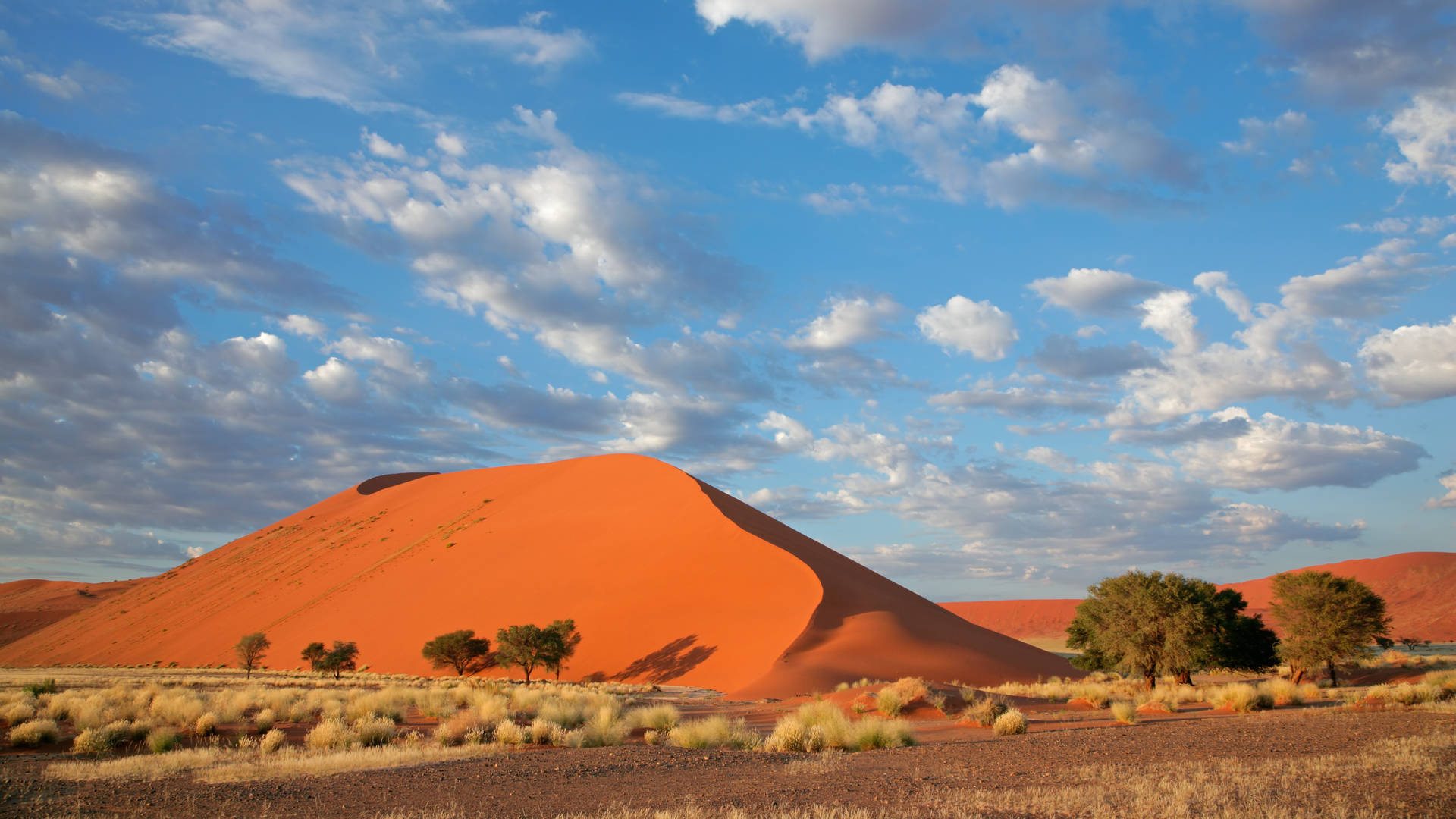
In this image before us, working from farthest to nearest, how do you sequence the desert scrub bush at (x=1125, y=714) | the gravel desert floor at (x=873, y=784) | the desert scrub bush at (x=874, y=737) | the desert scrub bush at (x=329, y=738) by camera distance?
1. the desert scrub bush at (x=1125, y=714)
2. the desert scrub bush at (x=874, y=737)
3. the desert scrub bush at (x=329, y=738)
4. the gravel desert floor at (x=873, y=784)

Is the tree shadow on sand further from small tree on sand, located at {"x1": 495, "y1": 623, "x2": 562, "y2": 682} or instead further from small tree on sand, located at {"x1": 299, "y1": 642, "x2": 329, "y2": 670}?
small tree on sand, located at {"x1": 299, "y1": 642, "x2": 329, "y2": 670}

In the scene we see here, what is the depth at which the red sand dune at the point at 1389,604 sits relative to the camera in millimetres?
78312

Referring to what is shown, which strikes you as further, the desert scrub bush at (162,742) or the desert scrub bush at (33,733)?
the desert scrub bush at (33,733)

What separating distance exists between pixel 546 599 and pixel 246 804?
3882cm

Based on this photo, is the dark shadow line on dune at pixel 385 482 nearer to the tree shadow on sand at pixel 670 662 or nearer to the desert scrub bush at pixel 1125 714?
the tree shadow on sand at pixel 670 662

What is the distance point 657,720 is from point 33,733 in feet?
37.6

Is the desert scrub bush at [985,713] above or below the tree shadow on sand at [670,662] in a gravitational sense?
above

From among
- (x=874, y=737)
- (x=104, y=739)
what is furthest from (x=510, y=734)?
(x=104, y=739)

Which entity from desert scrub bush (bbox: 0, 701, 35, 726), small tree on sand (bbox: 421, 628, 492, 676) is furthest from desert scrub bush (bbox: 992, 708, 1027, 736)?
small tree on sand (bbox: 421, 628, 492, 676)

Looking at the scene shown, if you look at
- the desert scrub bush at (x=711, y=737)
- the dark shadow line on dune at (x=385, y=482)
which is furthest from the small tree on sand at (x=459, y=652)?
the dark shadow line on dune at (x=385, y=482)

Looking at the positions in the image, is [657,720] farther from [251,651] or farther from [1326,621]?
[251,651]

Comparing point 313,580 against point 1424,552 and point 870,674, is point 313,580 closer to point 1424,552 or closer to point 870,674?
point 870,674

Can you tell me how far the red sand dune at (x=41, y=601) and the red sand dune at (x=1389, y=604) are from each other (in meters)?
113

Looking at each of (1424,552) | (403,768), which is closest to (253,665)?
(403,768)
